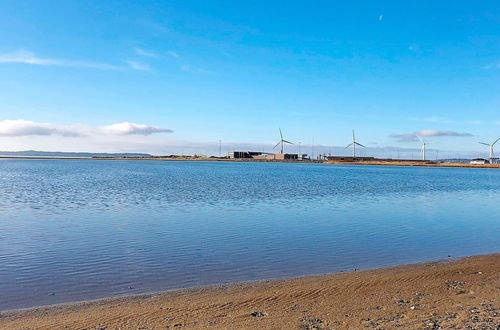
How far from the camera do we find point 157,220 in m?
25.4

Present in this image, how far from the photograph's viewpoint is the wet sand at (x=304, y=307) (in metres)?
9.04

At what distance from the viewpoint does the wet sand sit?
904 cm

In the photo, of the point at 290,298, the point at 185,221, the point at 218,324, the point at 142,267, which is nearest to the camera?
the point at 218,324

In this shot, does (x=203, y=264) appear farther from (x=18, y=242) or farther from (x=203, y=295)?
(x=18, y=242)

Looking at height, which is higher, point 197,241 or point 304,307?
point 304,307

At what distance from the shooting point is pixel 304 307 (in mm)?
10336

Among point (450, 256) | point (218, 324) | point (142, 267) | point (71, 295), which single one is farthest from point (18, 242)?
point (450, 256)

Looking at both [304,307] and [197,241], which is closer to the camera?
[304,307]

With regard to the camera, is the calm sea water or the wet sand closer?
the wet sand

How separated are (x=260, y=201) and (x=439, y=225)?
15.0 m

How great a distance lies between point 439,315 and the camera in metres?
9.44

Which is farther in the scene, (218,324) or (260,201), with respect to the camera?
(260,201)

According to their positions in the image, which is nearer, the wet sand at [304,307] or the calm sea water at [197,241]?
the wet sand at [304,307]

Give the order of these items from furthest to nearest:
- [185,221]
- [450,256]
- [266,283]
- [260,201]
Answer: [260,201]
[185,221]
[450,256]
[266,283]
